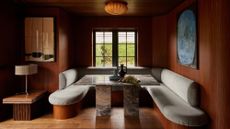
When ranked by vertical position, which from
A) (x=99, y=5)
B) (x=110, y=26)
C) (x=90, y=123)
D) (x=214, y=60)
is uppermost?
(x=99, y=5)

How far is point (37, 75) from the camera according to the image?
458cm

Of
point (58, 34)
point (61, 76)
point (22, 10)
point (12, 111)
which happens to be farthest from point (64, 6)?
point (12, 111)

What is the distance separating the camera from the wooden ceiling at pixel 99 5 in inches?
162

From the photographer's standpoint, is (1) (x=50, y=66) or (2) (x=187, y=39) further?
(1) (x=50, y=66)

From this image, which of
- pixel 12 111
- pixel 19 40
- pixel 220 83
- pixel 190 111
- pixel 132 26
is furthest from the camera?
pixel 132 26

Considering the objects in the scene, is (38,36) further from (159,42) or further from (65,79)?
(159,42)

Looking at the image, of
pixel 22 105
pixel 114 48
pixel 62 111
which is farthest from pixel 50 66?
pixel 114 48

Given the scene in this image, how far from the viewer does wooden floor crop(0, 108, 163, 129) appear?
3.58 meters

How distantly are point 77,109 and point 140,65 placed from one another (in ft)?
7.38

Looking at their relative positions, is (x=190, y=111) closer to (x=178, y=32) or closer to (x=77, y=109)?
(x=178, y=32)

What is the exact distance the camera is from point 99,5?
444 centimetres

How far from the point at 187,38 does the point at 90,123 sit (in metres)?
2.29

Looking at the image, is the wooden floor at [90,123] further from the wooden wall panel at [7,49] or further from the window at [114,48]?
the window at [114,48]

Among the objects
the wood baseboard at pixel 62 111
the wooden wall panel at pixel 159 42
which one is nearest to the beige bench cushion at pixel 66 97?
the wood baseboard at pixel 62 111
